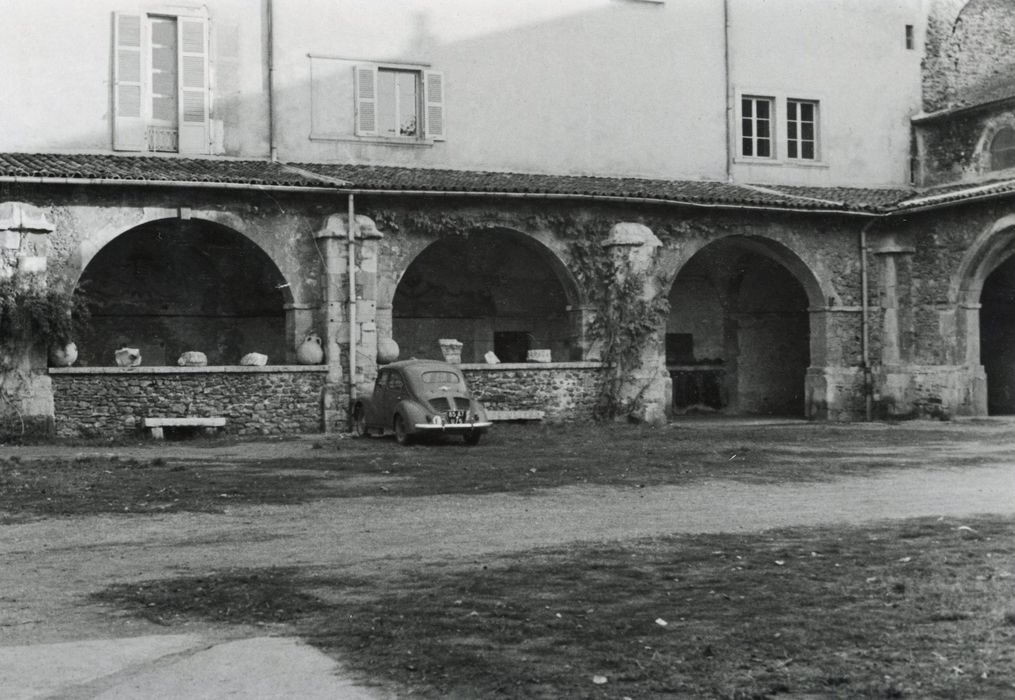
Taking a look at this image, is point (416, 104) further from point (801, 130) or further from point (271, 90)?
point (801, 130)

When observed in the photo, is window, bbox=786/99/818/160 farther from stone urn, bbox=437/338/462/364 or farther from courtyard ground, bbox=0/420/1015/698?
courtyard ground, bbox=0/420/1015/698

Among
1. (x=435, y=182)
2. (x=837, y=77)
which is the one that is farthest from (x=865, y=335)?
(x=435, y=182)

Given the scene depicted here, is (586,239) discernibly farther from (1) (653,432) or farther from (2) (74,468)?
(2) (74,468)

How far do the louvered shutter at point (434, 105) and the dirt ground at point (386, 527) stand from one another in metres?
11.3

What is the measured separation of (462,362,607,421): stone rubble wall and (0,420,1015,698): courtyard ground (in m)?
2.94

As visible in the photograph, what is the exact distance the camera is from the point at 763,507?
10.3 meters

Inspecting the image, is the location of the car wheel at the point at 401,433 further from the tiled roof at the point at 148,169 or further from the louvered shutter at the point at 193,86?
the louvered shutter at the point at 193,86

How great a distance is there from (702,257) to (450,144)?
6.20m

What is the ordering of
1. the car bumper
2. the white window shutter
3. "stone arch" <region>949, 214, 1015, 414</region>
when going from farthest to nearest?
"stone arch" <region>949, 214, 1015, 414</region>, the white window shutter, the car bumper

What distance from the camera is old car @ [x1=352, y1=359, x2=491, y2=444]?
653 inches

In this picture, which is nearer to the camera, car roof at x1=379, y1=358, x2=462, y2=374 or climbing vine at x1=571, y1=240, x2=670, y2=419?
car roof at x1=379, y1=358, x2=462, y2=374

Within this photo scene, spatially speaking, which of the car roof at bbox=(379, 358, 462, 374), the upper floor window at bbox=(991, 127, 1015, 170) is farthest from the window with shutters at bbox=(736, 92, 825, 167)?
the car roof at bbox=(379, 358, 462, 374)

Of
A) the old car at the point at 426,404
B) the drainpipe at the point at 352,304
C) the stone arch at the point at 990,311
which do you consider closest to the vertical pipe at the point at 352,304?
the drainpipe at the point at 352,304

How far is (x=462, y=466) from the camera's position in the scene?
13.8 meters
